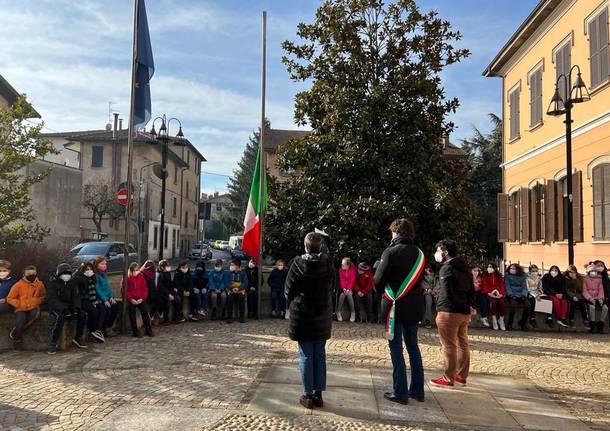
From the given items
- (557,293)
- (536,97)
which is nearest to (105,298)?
(557,293)

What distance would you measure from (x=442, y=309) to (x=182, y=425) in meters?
A: 3.25

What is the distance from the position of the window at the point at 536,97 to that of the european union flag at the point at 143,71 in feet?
48.6

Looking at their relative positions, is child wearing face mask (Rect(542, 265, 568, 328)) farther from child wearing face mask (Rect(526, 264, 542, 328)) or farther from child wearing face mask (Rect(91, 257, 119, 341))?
child wearing face mask (Rect(91, 257, 119, 341))

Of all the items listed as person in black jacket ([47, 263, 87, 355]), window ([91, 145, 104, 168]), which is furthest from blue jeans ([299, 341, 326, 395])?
window ([91, 145, 104, 168])

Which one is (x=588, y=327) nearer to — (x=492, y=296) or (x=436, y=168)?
(x=492, y=296)

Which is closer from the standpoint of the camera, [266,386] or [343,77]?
[266,386]

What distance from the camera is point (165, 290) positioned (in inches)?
448

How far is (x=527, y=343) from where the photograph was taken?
10.1 meters

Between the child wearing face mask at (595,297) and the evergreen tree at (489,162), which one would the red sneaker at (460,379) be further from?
the evergreen tree at (489,162)

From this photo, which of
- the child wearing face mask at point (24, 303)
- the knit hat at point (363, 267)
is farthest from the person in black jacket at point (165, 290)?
the knit hat at point (363, 267)

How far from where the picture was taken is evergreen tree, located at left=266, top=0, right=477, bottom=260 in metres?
13.2

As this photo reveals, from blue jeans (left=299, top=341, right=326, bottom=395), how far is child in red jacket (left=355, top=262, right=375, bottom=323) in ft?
22.6

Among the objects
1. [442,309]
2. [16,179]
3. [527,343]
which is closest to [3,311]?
[16,179]

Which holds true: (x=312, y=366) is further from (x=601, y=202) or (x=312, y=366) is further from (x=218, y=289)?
(x=601, y=202)
